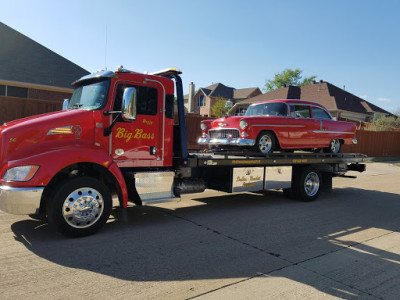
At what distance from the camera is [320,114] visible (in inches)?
374

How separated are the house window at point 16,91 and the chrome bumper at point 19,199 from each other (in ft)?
45.6

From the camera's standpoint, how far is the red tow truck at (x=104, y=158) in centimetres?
469

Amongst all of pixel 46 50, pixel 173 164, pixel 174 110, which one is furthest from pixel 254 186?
pixel 46 50

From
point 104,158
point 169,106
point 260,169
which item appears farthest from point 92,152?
point 260,169

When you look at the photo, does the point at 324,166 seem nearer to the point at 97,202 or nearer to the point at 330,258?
the point at 330,258

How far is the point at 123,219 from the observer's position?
6156 mm

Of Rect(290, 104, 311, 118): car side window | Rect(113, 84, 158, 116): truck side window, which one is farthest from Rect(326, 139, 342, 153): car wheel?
Rect(113, 84, 158, 116): truck side window

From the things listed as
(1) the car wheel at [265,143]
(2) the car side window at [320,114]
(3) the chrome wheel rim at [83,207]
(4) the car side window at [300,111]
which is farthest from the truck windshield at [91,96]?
(2) the car side window at [320,114]

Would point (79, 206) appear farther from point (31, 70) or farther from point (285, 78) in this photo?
point (285, 78)

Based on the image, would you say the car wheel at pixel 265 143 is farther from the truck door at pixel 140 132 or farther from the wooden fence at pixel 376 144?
the wooden fence at pixel 376 144

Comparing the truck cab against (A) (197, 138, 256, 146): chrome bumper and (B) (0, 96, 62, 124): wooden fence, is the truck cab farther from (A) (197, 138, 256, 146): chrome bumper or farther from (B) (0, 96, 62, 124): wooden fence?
(B) (0, 96, 62, 124): wooden fence

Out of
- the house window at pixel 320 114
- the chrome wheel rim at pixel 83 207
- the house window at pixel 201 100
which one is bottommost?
the chrome wheel rim at pixel 83 207

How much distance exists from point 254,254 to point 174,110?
9.92 ft

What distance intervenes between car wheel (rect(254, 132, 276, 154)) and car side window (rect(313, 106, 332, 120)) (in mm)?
1837
